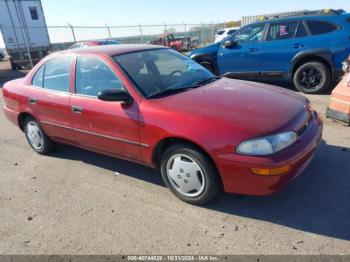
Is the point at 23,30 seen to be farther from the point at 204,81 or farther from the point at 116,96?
the point at 116,96

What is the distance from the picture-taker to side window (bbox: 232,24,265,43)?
783cm

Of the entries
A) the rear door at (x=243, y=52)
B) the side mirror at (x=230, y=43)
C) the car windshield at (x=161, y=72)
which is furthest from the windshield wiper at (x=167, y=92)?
the side mirror at (x=230, y=43)

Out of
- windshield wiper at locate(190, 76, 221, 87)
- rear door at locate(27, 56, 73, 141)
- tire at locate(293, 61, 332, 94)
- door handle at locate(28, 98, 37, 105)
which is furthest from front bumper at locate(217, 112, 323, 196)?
tire at locate(293, 61, 332, 94)

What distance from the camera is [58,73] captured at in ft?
14.4

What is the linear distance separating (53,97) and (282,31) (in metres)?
5.63

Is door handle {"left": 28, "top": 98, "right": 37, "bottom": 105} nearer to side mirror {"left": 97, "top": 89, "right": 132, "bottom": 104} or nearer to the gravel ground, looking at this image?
the gravel ground

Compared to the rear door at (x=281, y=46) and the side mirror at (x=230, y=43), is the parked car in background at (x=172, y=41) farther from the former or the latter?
the rear door at (x=281, y=46)

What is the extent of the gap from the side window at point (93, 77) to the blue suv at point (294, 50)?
4.93 m

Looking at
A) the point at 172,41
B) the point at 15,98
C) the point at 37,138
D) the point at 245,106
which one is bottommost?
the point at 172,41

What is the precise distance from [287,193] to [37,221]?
2668 mm

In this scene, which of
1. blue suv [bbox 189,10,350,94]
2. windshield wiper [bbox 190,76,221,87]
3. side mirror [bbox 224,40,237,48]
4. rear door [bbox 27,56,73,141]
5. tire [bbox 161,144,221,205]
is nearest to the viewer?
tire [bbox 161,144,221,205]

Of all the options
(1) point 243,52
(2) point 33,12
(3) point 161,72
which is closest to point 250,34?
(1) point 243,52

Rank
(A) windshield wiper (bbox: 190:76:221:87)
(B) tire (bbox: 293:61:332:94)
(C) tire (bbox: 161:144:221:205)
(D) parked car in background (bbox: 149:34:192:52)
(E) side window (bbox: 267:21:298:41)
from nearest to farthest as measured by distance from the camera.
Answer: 1. (C) tire (bbox: 161:144:221:205)
2. (A) windshield wiper (bbox: 190:76:221:87)
3. (B) tire (bbox: 293:61:332:94)
4. (E) side window (bbox: 267:21:298:41)
5. (D) parked car in background (bbox: 149:34:192:52)

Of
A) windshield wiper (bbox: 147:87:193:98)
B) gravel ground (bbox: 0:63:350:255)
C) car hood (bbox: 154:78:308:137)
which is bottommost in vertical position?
gravel ground (bbox: 0:63:350:255)
